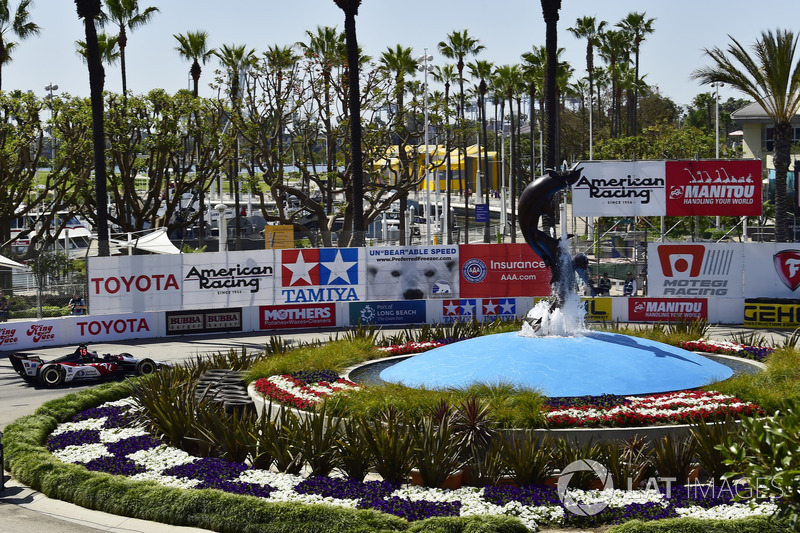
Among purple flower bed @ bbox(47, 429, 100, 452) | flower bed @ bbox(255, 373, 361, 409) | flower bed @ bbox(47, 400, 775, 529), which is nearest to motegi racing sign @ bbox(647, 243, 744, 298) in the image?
flower bed @ bbox(255, 373, 361, 409)

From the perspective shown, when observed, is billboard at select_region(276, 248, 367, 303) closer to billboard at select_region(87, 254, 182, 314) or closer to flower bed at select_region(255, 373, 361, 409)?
billboard at select_region(87, 254, 182, 314)

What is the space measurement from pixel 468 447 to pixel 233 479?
396 cm

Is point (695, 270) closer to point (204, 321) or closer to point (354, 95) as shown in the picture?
point (354, 95)

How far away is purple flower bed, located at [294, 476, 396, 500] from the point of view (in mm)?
13680

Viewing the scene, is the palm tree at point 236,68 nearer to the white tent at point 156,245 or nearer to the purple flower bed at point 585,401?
the white tent at point 156,245

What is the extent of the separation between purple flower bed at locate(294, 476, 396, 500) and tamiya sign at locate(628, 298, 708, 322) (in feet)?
79.7

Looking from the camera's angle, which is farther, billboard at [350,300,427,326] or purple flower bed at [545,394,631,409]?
billboard at [350,300,427,326]

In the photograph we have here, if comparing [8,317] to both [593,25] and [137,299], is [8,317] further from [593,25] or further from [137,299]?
[593,25]

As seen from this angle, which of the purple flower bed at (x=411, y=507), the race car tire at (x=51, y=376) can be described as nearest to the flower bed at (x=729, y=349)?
the purple flower bed at (x=411, y=507)

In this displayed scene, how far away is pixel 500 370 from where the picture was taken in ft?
62.1

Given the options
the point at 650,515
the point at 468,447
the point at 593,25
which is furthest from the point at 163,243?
the point at 593,25

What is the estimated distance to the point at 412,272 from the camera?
37188 millimetres

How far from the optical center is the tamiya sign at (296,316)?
121 feet

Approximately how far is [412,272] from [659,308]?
10221 millimetres
